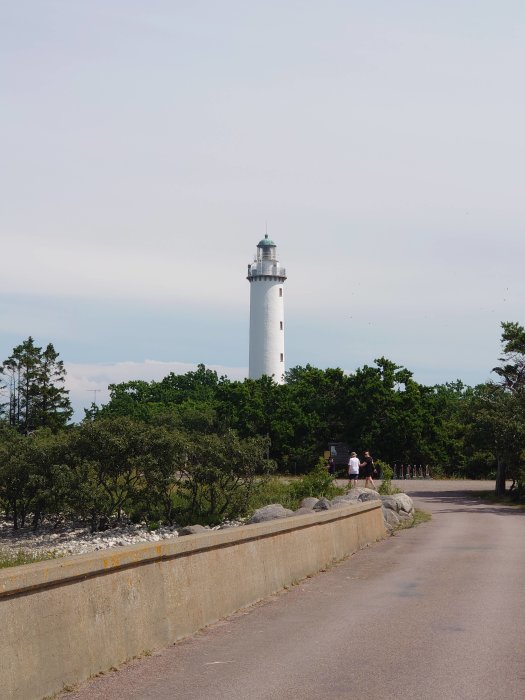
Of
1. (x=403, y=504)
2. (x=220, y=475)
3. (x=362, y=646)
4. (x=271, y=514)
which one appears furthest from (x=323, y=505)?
(x=362, y=646)

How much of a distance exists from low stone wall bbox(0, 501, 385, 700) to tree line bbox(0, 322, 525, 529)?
2242 centimetres

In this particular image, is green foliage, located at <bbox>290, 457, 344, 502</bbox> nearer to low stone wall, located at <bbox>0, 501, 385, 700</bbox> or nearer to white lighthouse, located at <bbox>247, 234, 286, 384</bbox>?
low stone wall, located at <bbox>0, 501, 385, 700</bbox>

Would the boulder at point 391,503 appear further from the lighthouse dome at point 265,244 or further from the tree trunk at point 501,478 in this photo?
the lighthouse dome at point 265,244

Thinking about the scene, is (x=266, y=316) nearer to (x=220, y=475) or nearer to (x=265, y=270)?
(x=265, y=270)

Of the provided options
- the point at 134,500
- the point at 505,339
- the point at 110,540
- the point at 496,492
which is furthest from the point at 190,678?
the point at 505,339

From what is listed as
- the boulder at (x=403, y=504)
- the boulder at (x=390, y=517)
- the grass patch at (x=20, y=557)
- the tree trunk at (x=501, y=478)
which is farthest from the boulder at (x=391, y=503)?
the tree trunk at (x=501, y=478)

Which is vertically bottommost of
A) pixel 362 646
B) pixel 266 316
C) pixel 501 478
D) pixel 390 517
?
pixel 362 646

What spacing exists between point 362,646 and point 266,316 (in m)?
92.6

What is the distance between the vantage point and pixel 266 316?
334ft

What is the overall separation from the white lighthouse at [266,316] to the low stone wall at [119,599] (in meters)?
86.3

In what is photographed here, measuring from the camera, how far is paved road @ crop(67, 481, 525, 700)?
25.1 feet

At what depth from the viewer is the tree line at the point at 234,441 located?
3553 centimetres

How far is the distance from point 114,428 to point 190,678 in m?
28.6

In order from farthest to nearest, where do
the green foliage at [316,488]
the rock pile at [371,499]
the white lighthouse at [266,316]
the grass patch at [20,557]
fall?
the white lighthouse at [266,316] < the green foliage at [316,488] < the grass patch at [20,557] < the rock pile at [371,499]
